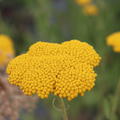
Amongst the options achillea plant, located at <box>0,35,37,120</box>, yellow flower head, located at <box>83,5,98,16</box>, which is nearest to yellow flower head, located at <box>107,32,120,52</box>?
achillea plant, located at <box>0,35,37,120</box>

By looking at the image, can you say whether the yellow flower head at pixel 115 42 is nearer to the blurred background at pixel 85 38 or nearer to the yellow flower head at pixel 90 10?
the blurred background at pixel 85 38

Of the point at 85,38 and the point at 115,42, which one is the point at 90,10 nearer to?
the point at 85,38

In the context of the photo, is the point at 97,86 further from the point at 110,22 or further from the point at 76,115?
the point at 110,22

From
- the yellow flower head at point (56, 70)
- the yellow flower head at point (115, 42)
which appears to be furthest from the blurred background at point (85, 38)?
the yellow flower head at point (56, 70)

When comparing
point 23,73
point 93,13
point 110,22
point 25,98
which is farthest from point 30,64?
point 93,13

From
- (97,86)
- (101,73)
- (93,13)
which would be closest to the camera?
(101,73)

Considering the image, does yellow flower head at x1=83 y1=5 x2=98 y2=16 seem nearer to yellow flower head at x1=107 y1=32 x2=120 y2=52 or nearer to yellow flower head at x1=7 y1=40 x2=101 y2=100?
yellow flower head at x1=107 y1=32 x2=120 y2=52

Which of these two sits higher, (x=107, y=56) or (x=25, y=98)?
(x=107, y=56)

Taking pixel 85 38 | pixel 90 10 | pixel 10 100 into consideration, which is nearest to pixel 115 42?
pixel 10 100
